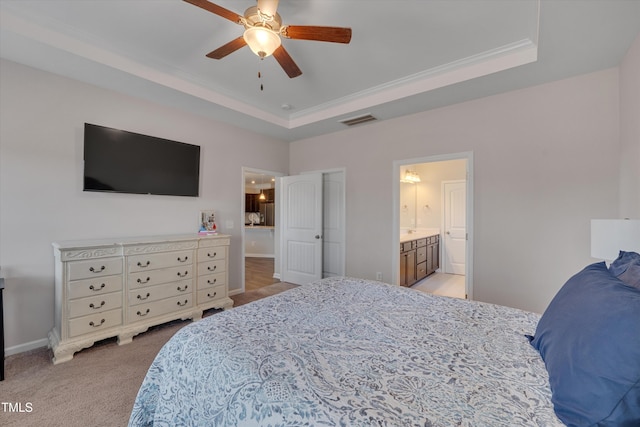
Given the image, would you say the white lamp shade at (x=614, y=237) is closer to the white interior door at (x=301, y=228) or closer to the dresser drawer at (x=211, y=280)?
the white interior door at (x=301, y=228)

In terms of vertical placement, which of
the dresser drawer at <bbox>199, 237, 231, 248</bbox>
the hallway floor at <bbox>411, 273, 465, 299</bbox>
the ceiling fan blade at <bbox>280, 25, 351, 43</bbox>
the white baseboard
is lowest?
the hallway floor at <bbox>411, 273, 465, 299</bbox>

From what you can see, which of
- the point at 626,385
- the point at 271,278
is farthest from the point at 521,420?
the point at 271,278

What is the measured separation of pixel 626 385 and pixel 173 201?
13.0 feet

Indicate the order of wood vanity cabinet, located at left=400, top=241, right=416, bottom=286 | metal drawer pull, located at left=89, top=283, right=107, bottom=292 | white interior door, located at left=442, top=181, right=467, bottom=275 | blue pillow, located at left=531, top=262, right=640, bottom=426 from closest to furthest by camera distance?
1. blue pillow, located at left=531, top=262, right=640, bottom=426
2. metal drawer pull, located at left=89, top=283, right=107, bottom=292
3. wood vanity cabinet, located at left=400, top=241, right=416, bottom=286
4. white interior door, located at left=442, top=181, right=467, bottom=275

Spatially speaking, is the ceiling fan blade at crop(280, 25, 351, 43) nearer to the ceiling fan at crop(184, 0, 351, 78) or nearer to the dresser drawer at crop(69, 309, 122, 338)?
the ceiling fan at crop(184, 0, 351, 78)

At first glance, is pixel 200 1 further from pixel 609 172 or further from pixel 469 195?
pixel 609 172

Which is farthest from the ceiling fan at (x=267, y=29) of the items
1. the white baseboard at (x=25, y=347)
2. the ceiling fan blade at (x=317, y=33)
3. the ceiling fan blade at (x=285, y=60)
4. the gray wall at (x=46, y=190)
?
the white baseboard at (x=25, y=347)

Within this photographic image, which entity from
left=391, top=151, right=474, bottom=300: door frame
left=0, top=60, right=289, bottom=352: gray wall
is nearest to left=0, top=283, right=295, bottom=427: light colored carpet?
left=0, top=60, right=289, bottom=352: gray wall

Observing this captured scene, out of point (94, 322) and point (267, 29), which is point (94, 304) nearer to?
point (94, 322)

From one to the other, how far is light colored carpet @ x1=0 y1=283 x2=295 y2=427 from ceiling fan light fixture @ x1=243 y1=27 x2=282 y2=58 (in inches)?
101

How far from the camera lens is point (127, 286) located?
8.73ft

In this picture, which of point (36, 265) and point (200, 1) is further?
point (36, 265)

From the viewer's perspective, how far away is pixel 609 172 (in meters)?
2.47

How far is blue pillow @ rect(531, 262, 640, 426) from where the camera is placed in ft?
2.28
